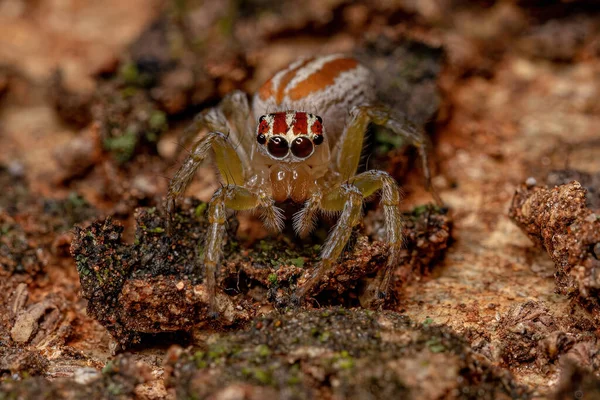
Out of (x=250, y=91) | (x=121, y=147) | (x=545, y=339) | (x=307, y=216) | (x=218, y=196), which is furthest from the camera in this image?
(x=250, y=91)

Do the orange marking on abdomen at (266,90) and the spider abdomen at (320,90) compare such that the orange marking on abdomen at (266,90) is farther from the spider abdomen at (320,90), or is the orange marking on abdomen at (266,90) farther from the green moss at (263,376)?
the green moss at (263,376)

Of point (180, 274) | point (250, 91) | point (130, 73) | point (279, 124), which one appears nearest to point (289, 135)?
point (279, 124)

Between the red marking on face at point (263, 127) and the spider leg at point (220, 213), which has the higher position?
the red marking on face at point (263, 127)

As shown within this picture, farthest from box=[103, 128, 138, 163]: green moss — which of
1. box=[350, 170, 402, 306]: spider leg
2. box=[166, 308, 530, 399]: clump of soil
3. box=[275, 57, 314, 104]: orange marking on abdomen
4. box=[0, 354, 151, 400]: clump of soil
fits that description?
box=[166, 308, 530, 399]: clump of soil

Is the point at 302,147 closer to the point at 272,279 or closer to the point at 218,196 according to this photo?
the point at 218,196

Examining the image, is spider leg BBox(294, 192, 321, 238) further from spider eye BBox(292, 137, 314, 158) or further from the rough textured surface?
spider eye BBox(292, 137, 314, 158)

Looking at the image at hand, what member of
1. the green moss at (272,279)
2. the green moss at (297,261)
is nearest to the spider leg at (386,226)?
the green moss at (297,261)
